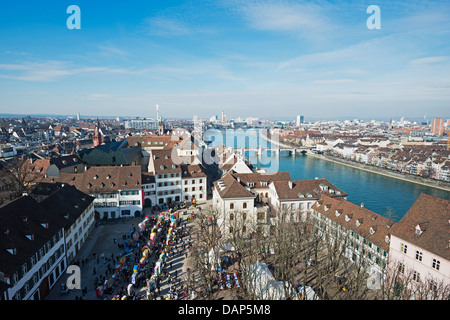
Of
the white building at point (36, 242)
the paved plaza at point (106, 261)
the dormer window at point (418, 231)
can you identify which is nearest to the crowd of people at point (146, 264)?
the paved plaza at point (106, 261)

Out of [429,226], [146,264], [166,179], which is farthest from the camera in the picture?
[166,179]

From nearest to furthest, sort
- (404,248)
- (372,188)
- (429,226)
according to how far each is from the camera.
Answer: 1. (429,226)
2. (404,248)
3. (372,188)

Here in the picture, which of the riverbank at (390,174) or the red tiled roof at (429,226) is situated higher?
the red tiled roof at (429,226)

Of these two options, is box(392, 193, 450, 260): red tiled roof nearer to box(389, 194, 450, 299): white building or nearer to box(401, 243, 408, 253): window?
box(389, 194, 450, 299): white building

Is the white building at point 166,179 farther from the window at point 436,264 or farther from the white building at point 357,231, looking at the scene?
the window at point 436,264

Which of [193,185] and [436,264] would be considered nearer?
[436,264]

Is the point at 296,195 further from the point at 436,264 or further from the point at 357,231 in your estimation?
the point at 436,264

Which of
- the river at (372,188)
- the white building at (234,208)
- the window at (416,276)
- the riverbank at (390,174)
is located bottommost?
the river at (372,188)

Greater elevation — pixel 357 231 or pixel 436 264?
pixel 436 264

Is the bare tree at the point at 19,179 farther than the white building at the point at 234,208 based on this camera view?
Yes

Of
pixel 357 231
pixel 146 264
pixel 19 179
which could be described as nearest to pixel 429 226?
pixel 357 231
